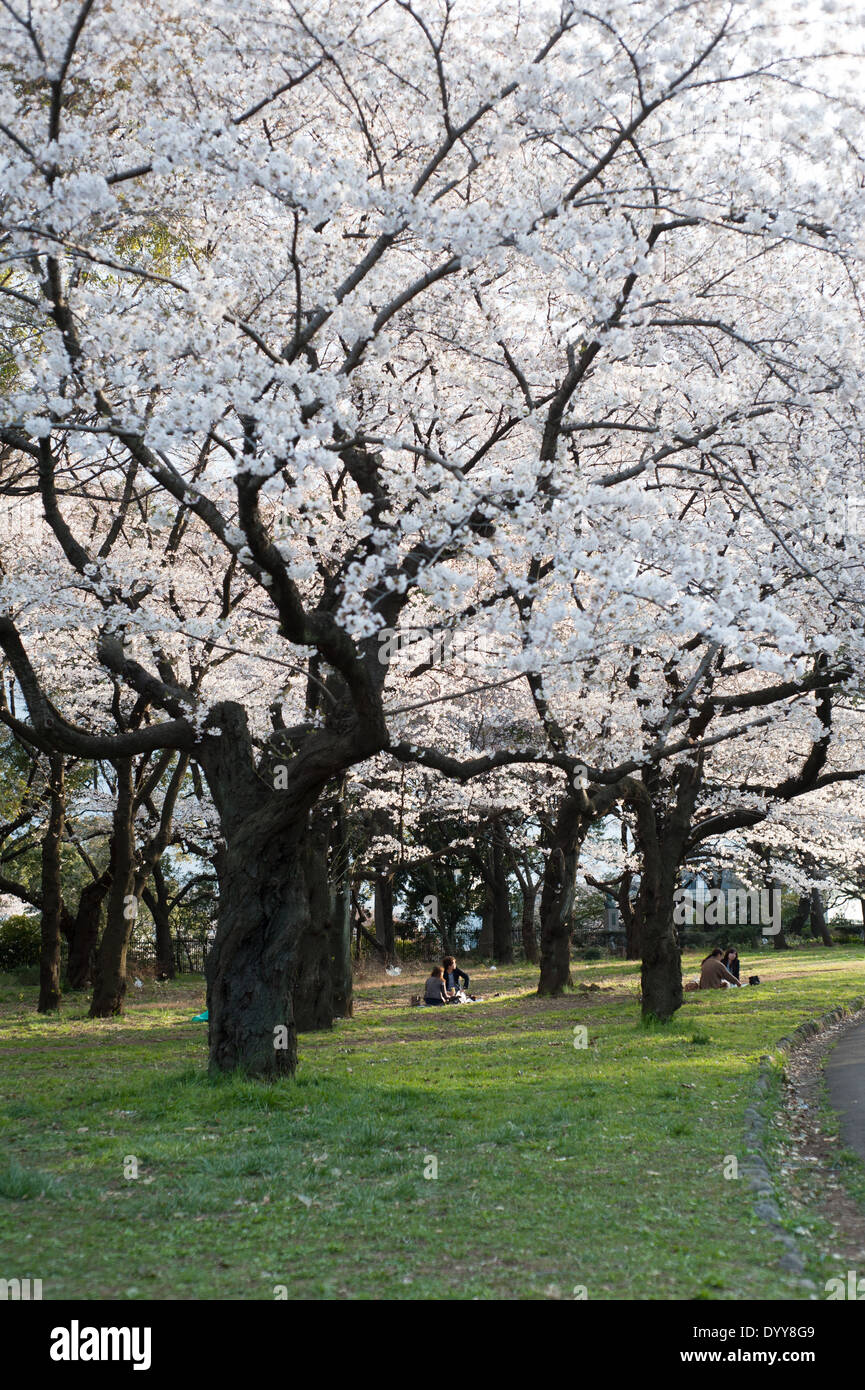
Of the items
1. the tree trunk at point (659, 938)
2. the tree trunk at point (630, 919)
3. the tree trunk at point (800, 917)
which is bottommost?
the tree trunk at point (800, 917)

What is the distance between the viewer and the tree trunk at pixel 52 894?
19.1 meters

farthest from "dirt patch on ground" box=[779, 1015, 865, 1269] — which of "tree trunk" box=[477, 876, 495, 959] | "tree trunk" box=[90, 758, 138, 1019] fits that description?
"tree trunk" box=[477, 876, 495, 959]

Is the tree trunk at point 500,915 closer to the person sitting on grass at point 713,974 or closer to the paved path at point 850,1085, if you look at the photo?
the person sitting on grass at point 713,974

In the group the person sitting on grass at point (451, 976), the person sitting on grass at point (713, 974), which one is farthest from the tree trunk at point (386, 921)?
the person sitting on grass at point (713, 974)

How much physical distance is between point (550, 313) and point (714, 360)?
1.83m

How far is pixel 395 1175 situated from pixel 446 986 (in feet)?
44.0

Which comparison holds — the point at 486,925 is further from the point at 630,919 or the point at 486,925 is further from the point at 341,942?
the point at 341,942

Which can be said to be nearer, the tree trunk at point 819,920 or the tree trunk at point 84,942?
the tree trunk at point 84,942

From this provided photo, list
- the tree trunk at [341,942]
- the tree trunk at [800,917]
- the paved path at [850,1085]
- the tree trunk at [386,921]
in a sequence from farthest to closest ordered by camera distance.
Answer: the tree trunk at [800,917] < the tree trunk at [386,921] < the tree trunk at [341,942] < the paved path at [850,1085]

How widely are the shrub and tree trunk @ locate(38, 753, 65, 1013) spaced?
997cm

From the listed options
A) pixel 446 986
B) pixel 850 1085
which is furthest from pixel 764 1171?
pixel 446 986

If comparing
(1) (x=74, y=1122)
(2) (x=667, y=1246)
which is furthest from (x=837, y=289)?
(1) (x=74, y=1122)

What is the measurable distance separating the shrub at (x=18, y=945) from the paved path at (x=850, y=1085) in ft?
70.4

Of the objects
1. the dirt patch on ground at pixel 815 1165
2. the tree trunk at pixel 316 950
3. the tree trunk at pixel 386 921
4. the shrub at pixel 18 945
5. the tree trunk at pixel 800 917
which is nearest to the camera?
the dirt patch on ground at pixel 815 1165
